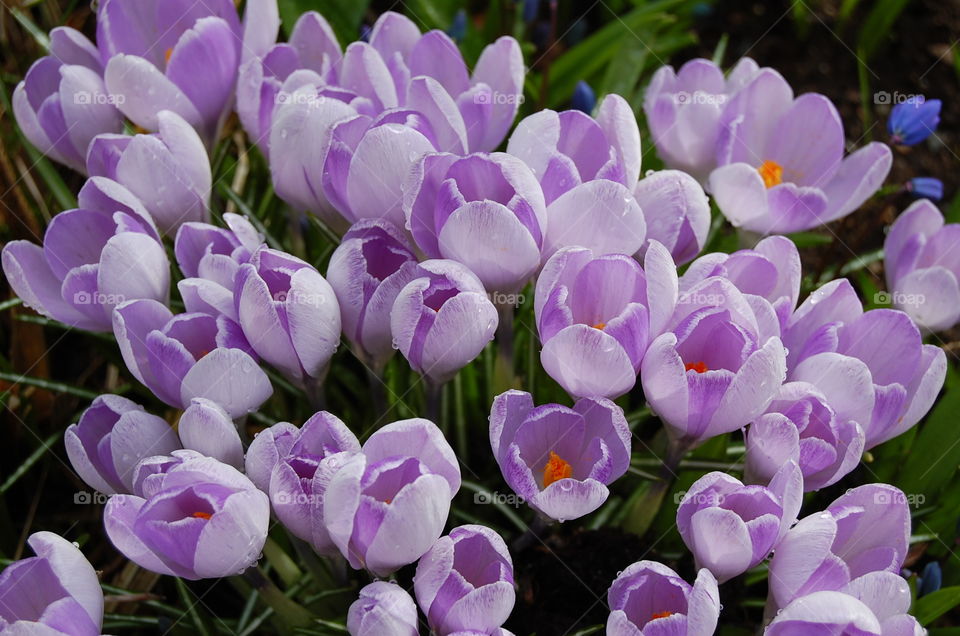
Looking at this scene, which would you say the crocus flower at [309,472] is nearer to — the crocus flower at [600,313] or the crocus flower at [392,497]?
the crocus flower at [392,497]

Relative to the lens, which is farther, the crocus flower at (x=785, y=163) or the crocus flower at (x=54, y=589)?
the crocus flower at (x=785, y=163)

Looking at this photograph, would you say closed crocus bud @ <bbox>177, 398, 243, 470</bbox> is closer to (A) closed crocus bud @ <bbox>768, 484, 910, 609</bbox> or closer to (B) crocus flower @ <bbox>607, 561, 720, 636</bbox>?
(B) crocus flower @ <bbox>607, 561, 720, 636</bbox>

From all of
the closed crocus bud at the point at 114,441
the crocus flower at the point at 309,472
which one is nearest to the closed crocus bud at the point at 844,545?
the crocus flower at the point at 309,472

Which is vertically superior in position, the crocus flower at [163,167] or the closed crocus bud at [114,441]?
the crocus flower at [163,167]

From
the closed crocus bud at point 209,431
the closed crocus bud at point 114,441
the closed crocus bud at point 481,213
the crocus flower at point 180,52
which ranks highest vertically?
the crocus flower at point 180,52

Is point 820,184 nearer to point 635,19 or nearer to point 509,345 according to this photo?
point 509,345

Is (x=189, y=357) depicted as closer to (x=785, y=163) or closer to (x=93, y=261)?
(x=93, y=261)

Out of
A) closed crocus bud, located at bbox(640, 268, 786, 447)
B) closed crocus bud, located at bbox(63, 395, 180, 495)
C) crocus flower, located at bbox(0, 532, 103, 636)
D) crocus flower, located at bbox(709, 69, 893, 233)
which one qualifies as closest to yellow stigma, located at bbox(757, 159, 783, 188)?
crocus flower, located at bbox(709, 69, 893, 233)
